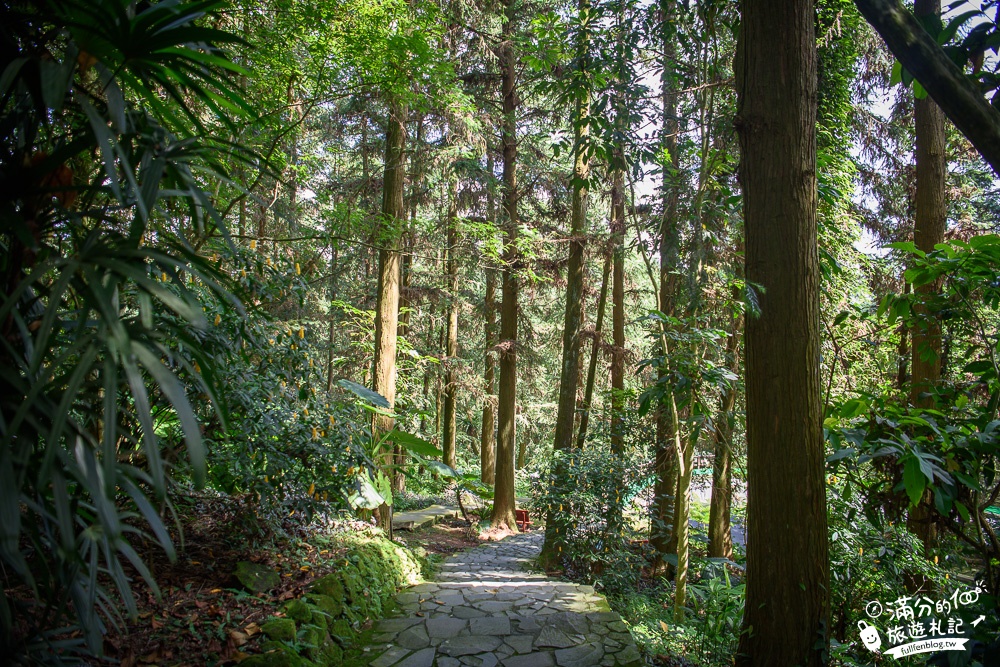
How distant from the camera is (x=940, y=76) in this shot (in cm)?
164

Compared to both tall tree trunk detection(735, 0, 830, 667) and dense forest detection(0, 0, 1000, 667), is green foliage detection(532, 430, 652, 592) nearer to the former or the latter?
dense forest detection(0, 0, 1000, 667)

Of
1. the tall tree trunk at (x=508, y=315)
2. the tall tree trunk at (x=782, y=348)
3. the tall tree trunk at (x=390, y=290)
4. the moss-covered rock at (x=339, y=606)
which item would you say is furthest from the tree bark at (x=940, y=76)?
the tall tree trunk at (x=508, y=315)

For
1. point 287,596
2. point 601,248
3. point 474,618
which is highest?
point 601,248

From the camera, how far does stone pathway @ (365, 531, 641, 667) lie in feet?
12.2

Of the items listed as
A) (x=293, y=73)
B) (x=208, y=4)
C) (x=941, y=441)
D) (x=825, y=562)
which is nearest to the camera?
(x=208, y=4)

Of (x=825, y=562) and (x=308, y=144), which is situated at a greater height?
(x=308, y=144)

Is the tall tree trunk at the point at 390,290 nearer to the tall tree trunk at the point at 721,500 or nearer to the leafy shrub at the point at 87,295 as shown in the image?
the tall tree trunk at the point at 721,500

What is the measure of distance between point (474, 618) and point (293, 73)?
4.94 m

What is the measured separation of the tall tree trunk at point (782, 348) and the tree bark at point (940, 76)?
1308mm

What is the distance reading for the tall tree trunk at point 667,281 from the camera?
17.3ft

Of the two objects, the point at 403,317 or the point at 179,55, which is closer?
the point at 179,55

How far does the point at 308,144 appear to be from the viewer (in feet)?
38.8

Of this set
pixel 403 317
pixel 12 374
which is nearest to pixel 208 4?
pixel 12 374

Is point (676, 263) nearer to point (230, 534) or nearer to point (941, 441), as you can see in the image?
point (941, 441)
